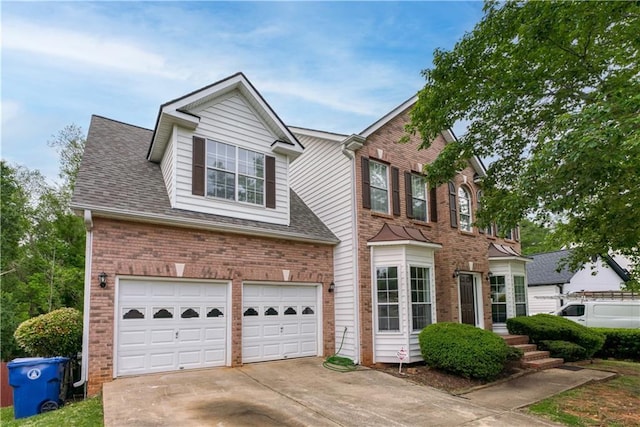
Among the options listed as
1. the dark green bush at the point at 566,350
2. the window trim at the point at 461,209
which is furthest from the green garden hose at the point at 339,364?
the dark green bush at the point at 566,350

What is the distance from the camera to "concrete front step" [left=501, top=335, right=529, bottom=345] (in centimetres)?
1272

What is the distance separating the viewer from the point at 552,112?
28.0ft

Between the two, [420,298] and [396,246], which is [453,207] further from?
[420,298]

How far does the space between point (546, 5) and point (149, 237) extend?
9213 millimetres

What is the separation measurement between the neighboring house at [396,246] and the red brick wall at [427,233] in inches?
1.3

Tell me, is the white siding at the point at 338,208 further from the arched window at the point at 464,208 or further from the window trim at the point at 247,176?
the arched window at the point at 464,208

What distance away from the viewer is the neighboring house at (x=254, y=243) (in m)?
8.52

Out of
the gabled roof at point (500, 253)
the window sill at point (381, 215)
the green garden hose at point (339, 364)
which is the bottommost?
the green garden hose at point (339, 364)

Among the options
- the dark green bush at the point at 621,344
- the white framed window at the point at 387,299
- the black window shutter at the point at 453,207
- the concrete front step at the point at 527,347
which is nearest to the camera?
the white framed window at the point at 387,299

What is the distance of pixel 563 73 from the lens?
7980mm

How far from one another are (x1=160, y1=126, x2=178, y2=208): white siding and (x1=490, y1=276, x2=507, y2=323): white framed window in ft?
39.3

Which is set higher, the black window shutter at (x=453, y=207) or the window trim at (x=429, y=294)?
the black window shutter at (x=453, y=207)

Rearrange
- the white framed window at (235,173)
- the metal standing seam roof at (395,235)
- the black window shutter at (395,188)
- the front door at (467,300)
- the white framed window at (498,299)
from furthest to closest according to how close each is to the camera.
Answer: the white framed window at (498,299) < the front door at (467,300) < the black window shutter at (395,188) < the metal standing seam roof at (395,235) < the white framed window at (235,173)

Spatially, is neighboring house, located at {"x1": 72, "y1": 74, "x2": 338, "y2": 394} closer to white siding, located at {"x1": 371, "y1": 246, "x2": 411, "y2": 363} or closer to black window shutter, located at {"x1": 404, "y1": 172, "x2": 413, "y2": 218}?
white siding, located at {"x1": 371, "y1": 246, "x2": 411, "y2": 363}
